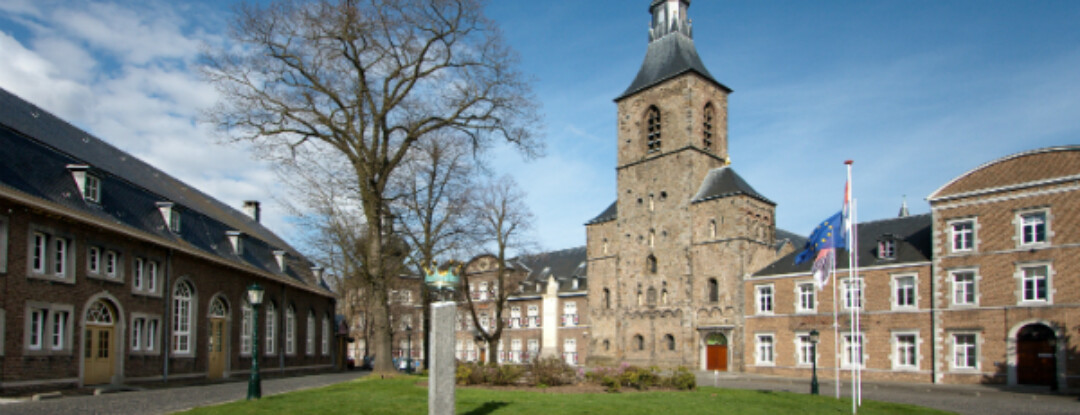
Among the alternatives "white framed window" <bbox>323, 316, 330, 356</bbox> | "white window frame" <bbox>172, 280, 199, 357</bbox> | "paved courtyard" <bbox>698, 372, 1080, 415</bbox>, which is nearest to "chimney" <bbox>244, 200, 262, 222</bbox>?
"white framed window" <bbox>323, 316, 330, 356</bbox>

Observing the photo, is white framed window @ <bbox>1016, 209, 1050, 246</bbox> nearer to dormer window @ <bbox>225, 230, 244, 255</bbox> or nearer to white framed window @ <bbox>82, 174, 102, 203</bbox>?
dormer window @ <bbox>225, 230, 244, 255</bbox>

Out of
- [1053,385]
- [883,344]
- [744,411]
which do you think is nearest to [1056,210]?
[1053,385]

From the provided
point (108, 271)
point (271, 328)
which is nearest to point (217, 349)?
point (271, 328)

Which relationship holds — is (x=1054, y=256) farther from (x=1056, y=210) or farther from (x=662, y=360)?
(x=662, y=360)

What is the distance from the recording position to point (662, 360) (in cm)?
4881

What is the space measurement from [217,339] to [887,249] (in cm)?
3038

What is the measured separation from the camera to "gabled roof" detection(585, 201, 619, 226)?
54500mm

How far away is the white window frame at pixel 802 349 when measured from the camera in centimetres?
4106

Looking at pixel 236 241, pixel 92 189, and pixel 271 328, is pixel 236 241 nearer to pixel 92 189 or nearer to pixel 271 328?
pixel 271 328

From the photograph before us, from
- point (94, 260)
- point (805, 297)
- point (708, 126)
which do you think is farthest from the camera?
point (708, 126)

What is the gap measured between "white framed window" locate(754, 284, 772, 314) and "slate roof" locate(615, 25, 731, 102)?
15334 millimetres

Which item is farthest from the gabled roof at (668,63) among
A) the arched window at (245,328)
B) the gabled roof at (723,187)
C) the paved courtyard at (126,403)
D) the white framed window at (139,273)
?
the paved courtyard at (126,403)

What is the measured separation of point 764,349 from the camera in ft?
143

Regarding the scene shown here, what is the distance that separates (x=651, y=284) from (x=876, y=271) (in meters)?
15.7
